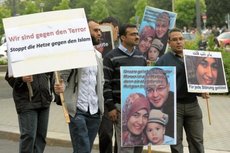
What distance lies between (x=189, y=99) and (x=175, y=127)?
38 cm

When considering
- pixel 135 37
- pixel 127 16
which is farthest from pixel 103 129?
pixel 127 16

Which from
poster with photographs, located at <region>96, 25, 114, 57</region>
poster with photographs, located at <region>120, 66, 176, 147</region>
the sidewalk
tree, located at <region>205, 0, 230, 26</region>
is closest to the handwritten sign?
poster with photographs, located at <region>120, 66, 176, 147</region>

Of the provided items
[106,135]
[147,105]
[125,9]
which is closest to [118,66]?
[147,105]

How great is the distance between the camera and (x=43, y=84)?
20.0 ft

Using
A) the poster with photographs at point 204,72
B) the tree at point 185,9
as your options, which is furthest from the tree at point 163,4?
the poster with photographs at point 204,72

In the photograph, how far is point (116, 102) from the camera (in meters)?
5.77

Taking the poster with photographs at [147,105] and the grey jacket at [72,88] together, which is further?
the poster with photographs at [147,105]

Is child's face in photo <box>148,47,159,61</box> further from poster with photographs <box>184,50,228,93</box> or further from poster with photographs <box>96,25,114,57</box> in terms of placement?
poster with photographs <box>184,50,228,93</box>

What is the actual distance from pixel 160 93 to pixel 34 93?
137 cm

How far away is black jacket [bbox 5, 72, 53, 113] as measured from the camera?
591 cm

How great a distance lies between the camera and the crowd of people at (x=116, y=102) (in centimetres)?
550

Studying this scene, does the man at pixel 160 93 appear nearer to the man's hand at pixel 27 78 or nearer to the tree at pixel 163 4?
the man's hand at pixel 27 78

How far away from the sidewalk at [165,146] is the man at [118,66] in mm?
2037

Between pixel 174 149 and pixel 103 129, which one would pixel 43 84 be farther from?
pixel 174 149
